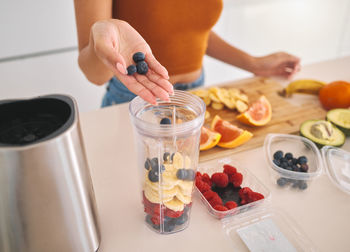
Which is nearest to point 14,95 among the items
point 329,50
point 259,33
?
point 259,33

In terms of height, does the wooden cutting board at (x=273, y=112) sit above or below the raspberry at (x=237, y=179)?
below

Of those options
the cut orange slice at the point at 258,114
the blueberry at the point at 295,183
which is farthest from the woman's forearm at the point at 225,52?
the blueberry at the point at 295,183

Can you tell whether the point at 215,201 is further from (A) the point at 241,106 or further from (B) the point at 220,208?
(A) the point at 241,106

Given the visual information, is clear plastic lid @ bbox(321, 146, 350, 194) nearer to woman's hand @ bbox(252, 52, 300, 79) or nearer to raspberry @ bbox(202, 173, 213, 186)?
raspberry @ bbox(202, 173, 213, 186)

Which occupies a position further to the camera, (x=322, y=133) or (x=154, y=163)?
(x=322, y=133)

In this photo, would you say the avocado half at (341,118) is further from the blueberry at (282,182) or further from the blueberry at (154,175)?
the blueberry at (154,175)

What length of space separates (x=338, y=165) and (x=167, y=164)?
63 centimetres

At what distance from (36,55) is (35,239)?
7.49ft

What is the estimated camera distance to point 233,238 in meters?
0.77

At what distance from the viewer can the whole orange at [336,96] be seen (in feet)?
4.33

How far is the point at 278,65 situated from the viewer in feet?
5.30

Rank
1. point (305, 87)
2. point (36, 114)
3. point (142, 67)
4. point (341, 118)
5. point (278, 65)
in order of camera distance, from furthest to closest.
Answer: point (278, 65), point (305, 87), point (341, 118), point (142, 67), point (36, 114)

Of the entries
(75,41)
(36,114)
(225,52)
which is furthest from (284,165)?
(75,41)

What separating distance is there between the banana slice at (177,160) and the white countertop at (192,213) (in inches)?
5.7
